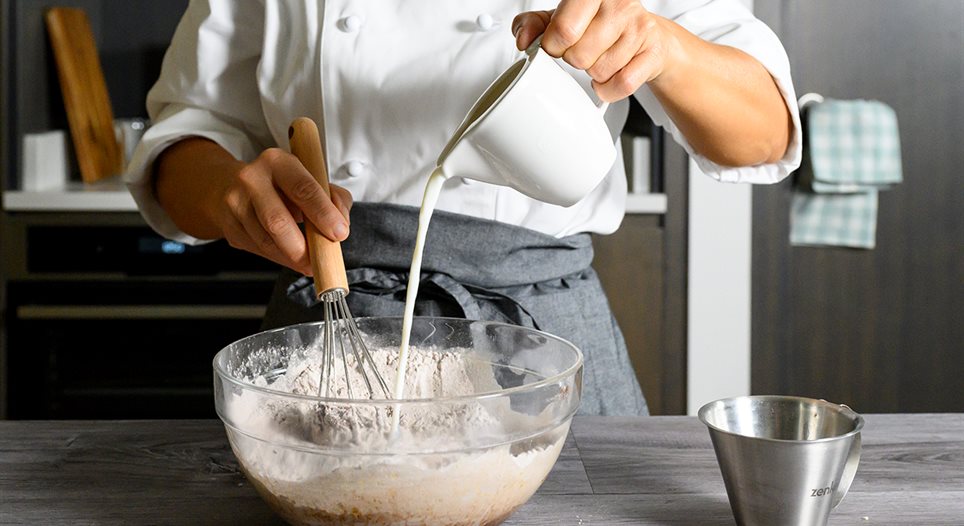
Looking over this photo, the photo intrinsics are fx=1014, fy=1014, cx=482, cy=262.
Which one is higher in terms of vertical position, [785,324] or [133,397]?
[785,324]

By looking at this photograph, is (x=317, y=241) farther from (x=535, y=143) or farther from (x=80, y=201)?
(x=80, y=201)

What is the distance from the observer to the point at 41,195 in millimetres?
1973

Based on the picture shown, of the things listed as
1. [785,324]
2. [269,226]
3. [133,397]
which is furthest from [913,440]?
[133,397]

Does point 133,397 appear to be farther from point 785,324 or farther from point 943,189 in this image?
point 943,189

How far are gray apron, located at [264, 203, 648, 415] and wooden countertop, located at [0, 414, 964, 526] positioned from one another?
17cm

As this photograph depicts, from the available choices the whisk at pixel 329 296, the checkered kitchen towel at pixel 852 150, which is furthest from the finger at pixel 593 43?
the checkered kitchen towel at pixel 852 150

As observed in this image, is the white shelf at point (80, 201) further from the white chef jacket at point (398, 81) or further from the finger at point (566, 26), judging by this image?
the finger at point (566, 26)

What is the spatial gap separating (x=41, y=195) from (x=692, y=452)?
5.13 ft

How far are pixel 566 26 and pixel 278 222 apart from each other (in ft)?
Answer: 0.93

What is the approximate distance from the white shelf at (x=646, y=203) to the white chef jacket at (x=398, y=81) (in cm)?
90

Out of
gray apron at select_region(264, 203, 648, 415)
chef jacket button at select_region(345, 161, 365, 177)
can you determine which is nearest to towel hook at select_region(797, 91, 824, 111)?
gray apron at select_region(264, 203, 648, 415)

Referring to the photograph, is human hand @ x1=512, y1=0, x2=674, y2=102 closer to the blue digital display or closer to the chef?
the chef

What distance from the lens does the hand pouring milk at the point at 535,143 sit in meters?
0.67

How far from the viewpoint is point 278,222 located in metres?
0.81
